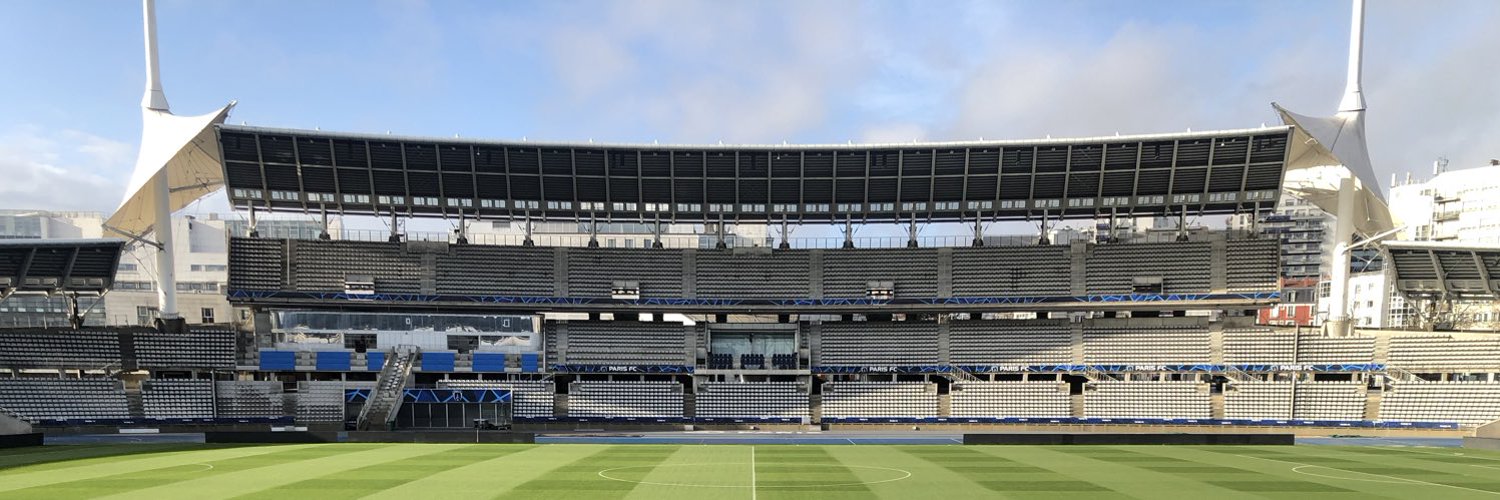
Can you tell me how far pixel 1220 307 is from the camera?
46500 millimetres

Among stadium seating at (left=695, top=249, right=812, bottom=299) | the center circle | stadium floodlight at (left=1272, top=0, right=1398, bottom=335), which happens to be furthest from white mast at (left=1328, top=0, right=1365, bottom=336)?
the center circle

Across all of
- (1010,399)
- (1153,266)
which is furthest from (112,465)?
(1153,266)

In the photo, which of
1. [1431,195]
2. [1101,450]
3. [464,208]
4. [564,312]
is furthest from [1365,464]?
[1431,195]

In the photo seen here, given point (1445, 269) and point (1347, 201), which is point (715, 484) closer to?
point (1347, 201)

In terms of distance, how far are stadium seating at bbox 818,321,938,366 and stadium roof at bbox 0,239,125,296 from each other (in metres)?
38.8

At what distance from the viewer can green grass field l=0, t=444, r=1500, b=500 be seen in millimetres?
18234

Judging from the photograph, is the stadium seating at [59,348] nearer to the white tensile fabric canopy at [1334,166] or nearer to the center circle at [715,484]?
the center circle at [715,484]

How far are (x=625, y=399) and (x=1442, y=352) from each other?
143ft

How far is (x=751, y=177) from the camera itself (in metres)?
47.7

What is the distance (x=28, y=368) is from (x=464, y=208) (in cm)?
2346

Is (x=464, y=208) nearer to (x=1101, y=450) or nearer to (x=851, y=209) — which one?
(x=851, y=209)

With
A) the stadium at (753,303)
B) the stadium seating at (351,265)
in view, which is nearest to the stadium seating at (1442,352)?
the stadium at (753,303)

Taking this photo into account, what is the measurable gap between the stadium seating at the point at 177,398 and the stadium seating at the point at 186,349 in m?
0.94

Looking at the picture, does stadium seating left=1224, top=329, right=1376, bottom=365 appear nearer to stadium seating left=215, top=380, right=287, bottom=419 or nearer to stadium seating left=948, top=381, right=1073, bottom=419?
stadium seating left=948, top=381, right=1073, bottom=419
